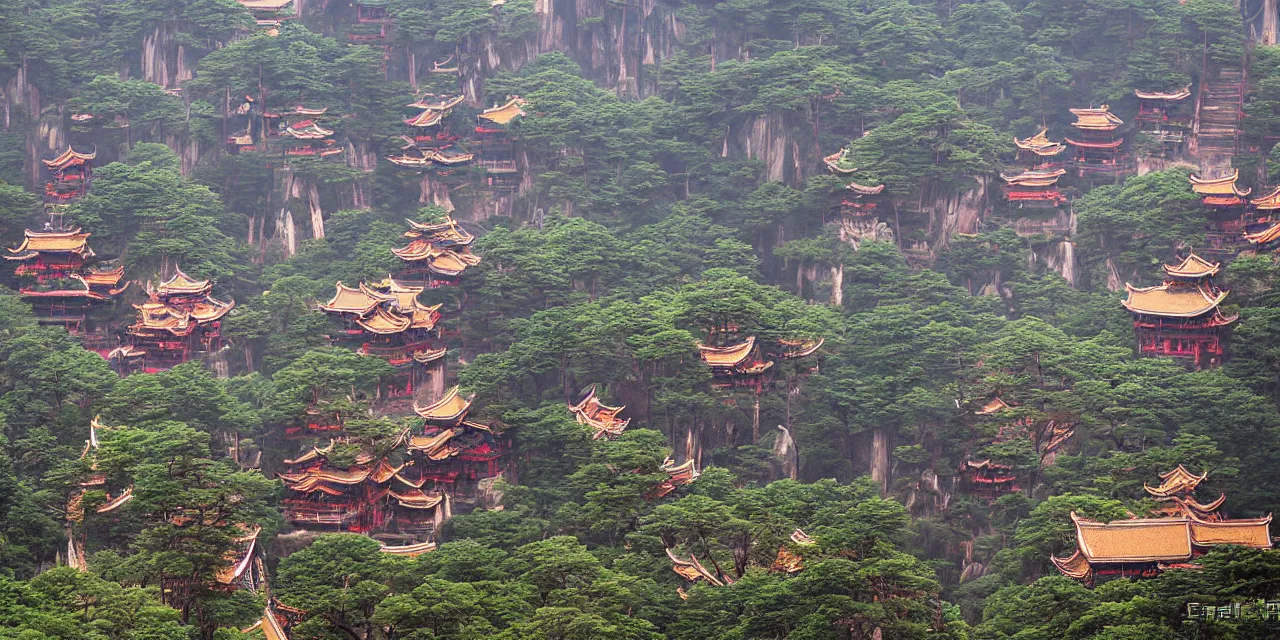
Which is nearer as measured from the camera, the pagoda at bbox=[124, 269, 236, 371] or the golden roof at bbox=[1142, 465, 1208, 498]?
the golden roof at bbox=[1142, 465, 1208, 498]

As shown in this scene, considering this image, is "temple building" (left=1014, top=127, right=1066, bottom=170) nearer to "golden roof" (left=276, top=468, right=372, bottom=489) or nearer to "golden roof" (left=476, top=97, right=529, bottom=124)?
"golden roof" (left=476, top=97, right=529, bottom=124)

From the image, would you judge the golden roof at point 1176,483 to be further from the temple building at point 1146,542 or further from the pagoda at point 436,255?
the pagoda at point 436,255

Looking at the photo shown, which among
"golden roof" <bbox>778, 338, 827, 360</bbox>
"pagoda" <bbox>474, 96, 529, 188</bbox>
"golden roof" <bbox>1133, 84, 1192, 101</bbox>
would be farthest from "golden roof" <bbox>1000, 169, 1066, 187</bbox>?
"pagoda" <bbox>474, 96, 529, 188</bbox>

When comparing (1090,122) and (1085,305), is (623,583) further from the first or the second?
(1090,122)

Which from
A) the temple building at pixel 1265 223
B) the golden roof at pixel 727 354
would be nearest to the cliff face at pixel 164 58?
the golden roof at pixel 727 354

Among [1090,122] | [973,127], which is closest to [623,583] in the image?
[973,127]

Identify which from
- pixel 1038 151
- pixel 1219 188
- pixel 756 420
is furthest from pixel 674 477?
pixel 1038 151
